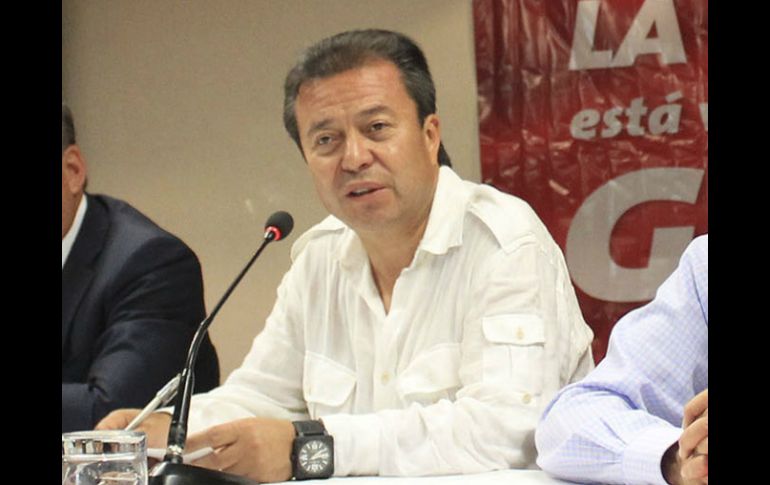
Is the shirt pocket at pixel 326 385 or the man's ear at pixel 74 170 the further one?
the man's ear at pixel 74 170

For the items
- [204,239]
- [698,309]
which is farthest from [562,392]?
[204,239]

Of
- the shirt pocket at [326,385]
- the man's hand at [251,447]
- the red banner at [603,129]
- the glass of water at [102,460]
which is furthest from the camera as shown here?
the shirt pocket at [326,385]

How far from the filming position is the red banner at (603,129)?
1.93 meters

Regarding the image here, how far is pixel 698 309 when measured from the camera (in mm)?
1676

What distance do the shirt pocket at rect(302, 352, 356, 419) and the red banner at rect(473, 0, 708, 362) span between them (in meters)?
0.46

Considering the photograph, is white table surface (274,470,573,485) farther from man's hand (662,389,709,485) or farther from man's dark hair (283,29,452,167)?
man's dark hair (283,29,452,167)

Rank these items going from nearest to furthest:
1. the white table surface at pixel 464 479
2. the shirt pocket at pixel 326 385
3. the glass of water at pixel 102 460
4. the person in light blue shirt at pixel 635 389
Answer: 1. the glass of water at pixel 102 460
2. the person in light blue shirt at pixel 635 389
3. the white table surface at pixel 464 479
4. the shirt pocket at pixel 326 385

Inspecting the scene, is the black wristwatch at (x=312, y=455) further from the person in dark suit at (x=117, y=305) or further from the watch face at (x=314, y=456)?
the person in dark suit at (x=117, y=305)

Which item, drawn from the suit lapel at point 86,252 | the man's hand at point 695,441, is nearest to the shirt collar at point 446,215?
the suit lapel at point 86,252

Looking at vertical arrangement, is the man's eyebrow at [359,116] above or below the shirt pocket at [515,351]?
above

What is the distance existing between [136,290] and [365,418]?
541 mm
